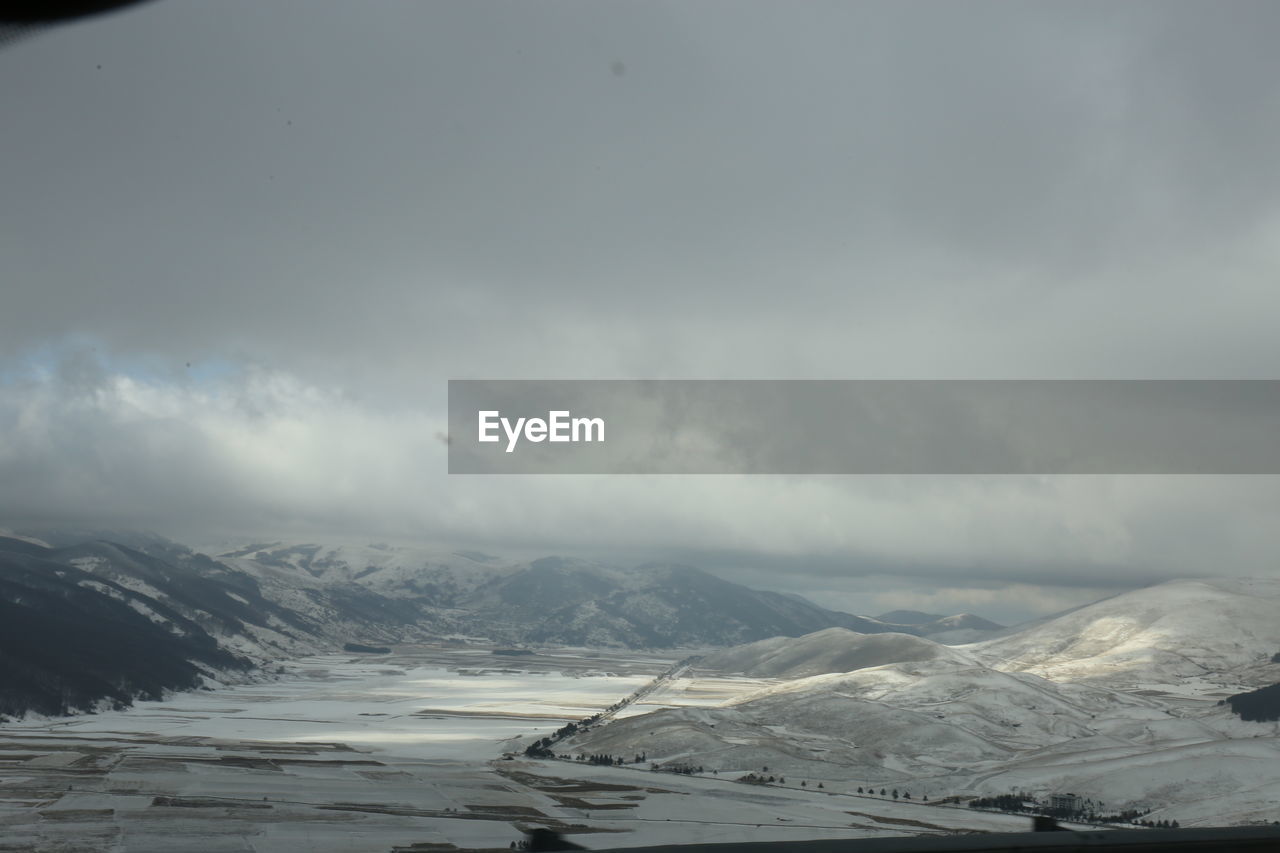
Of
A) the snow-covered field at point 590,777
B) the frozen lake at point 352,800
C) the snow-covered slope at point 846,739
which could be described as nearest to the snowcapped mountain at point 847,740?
the snow-covered slope at point 846,739

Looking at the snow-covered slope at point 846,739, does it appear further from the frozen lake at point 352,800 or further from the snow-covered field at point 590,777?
the frozen lake at point 352,800

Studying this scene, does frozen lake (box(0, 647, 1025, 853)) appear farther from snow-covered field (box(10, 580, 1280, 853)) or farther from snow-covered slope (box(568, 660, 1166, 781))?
snow-covered slope (box(568, 660, 1166, 781))

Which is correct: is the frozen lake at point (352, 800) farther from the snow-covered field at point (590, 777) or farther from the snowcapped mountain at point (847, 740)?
the snowcapped mountain at point (847, 740)

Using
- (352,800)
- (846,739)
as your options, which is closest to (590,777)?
(352,800)

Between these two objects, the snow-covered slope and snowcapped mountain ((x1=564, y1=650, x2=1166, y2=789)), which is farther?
the snow-covered slope

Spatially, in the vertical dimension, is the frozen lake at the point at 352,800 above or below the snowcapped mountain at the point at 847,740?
above

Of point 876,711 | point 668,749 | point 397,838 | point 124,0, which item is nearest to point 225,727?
point 668,749

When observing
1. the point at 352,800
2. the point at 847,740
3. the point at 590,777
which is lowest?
the point at 847,740

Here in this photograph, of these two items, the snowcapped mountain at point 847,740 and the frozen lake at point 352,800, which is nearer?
the frozen lake at point 352,800

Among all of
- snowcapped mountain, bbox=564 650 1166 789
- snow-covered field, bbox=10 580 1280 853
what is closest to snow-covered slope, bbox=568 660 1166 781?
snowcapped mountain, bbox=564 650 1166 789

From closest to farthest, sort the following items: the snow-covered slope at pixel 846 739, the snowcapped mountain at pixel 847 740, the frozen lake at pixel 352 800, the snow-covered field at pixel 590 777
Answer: the frozen lake at pixel 352 800, the snow-covered field at pixel 590 777, the snowcapped mountain at pixel 847 740, the snow-covered slope at pixel 846 739

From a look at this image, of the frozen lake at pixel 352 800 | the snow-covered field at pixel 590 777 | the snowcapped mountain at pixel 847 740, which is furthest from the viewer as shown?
the snowcapped mountain at pixel 847 740

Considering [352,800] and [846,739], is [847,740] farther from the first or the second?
[352,800]
